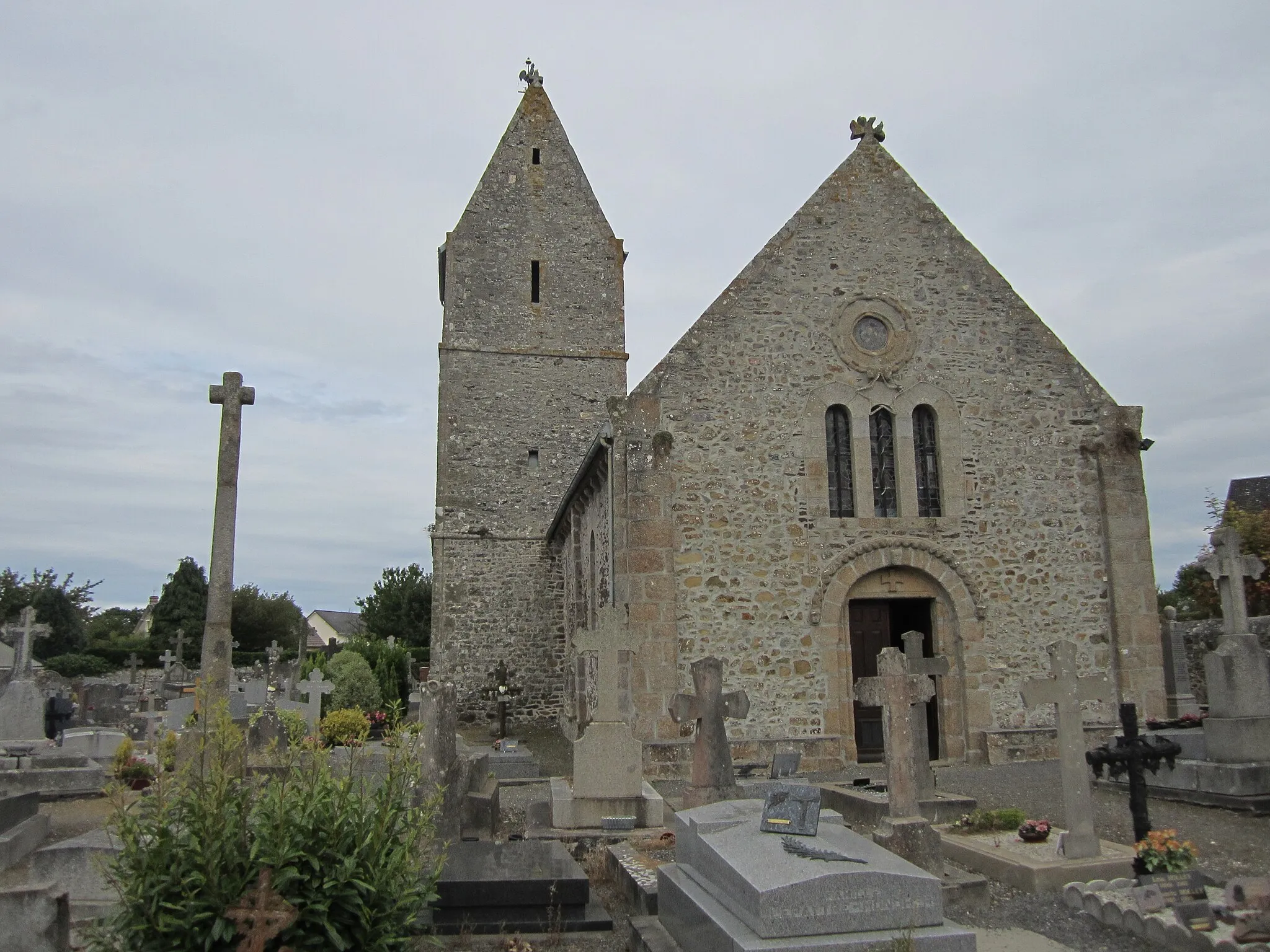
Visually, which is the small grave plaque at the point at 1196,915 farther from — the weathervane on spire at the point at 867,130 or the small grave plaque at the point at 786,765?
the weathervane on spire at the point at 867,130

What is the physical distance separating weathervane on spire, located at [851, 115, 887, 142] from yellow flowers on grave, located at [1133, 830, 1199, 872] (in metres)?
11.0

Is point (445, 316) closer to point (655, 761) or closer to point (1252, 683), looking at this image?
point (655, 761)

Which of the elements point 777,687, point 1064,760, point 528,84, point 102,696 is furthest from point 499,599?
point 1064,760

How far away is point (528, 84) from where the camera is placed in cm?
2592

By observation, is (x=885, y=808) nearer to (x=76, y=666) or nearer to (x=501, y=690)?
(x=501, y=690)

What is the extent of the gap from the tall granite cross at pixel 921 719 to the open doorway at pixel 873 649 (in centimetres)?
301

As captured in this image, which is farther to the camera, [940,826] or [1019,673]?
[1019,673]

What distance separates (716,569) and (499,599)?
10518 mm

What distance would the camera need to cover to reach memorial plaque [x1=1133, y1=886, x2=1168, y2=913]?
5574 mm

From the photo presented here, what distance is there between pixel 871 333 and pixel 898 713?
23.9 ft

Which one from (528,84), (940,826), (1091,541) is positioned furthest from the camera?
(528,84)

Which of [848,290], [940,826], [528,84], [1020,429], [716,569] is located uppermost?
[528,84]

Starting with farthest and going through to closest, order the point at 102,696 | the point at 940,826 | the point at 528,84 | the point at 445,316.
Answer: the point at 528,84, the point at 445,316, the point at 102,696, the point at 940,826

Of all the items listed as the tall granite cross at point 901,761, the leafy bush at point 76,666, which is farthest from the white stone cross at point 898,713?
the leafy bush at point 76,666
